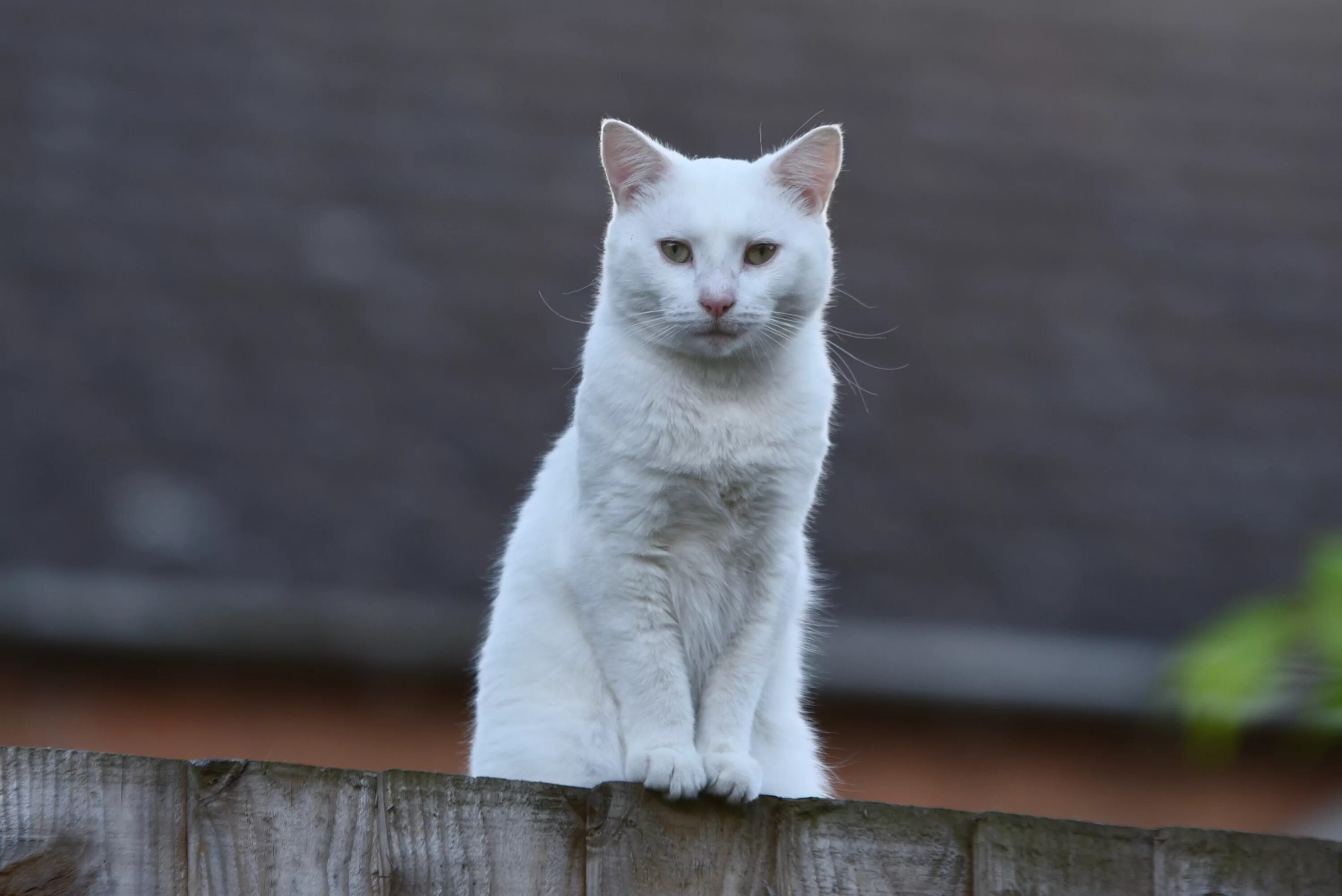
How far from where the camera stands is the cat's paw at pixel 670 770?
7.51 feet

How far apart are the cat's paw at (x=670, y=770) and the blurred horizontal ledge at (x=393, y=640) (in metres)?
2.86

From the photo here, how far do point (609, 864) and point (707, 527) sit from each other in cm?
85

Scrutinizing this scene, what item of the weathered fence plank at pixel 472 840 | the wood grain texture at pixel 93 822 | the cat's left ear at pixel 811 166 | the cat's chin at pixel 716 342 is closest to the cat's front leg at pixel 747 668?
the cat's chin at pixel 716 342

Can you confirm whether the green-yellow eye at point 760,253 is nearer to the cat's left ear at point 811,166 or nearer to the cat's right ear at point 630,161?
the cat's left ear at point 811,166

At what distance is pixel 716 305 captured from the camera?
9.39ft

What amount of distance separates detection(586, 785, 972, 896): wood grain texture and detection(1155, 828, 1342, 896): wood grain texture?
0.26 m

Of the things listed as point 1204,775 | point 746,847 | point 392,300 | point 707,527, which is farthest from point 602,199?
point 746,847

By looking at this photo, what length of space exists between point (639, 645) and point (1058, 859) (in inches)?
38.3

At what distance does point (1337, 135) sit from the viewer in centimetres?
845

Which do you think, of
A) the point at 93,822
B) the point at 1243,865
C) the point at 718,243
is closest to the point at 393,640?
the point at 718,243

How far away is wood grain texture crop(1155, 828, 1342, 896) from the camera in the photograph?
1906 millimetres

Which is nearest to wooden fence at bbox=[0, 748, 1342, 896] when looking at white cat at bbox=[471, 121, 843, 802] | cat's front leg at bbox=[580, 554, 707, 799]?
white cat at bbox=[471, 121, 843, 802]

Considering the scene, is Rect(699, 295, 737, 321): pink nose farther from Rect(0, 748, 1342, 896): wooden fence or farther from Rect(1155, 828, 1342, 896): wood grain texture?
Rect(1155, 828, 1342, 896): wood grain texture

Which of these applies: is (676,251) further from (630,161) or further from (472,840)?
(472,840)
